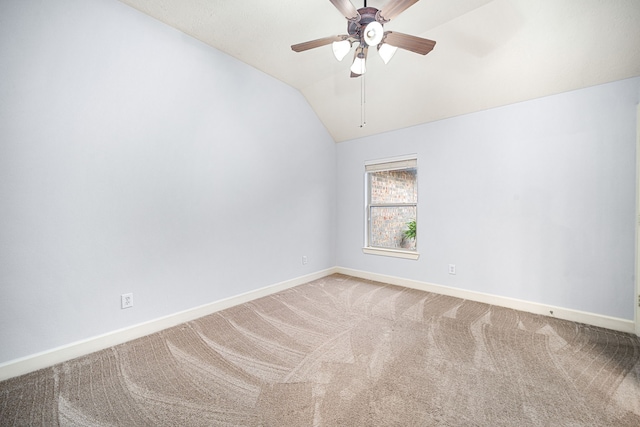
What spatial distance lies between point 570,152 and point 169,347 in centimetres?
423

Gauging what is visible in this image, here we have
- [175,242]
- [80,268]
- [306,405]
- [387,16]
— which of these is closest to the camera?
[306,405]

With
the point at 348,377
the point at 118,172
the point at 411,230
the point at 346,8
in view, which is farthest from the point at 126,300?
the point at 411,230

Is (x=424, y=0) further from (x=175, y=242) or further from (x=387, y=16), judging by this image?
(x=175, y=242)

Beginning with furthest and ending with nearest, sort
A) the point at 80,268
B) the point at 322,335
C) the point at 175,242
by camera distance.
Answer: the point at 175,242 → the point at 322,335 → the point at 80,268

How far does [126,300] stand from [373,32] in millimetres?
2953

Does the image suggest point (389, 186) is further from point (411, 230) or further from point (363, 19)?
point (363, 19)

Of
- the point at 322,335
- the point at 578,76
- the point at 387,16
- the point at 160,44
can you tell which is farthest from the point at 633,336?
the point at 160,44

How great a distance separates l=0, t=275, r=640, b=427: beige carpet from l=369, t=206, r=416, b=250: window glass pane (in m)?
1.62

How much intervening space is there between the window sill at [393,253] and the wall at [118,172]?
1651 mm

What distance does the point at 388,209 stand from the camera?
4.21m

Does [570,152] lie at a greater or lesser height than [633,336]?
greater

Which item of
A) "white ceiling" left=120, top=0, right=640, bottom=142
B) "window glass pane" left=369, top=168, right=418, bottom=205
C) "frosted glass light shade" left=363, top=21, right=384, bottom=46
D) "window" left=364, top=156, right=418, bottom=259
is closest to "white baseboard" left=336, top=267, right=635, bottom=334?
"window" left=364, top=156, right=418, bottom=259

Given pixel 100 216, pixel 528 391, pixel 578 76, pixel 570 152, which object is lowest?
pixel 528 391

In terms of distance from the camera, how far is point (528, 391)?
5.28ft
